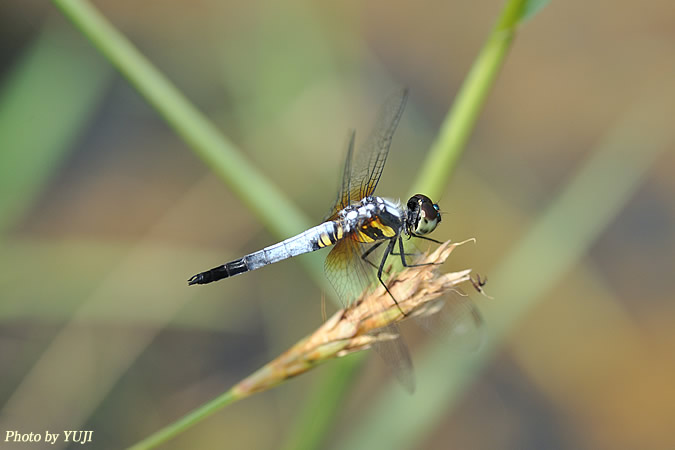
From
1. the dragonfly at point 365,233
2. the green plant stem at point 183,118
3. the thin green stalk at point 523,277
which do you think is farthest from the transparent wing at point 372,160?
the thin green stalk at point 523,277

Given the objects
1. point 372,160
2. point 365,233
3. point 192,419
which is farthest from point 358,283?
point 192,419

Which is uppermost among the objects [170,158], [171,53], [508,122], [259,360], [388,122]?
[171,53]

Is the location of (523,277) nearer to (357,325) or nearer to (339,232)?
(339,232)

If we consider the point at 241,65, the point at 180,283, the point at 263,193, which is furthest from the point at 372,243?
the point at 241,65

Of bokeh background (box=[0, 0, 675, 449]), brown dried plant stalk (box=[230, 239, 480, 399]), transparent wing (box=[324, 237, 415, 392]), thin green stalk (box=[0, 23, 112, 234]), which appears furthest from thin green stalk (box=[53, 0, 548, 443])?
thin green stalk (box=[0, 23, 112, 234])

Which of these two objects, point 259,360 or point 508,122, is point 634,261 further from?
point 259,360

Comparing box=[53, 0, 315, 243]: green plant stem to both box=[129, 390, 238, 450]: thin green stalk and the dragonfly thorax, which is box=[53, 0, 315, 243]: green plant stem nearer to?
the dragonfly thorax
